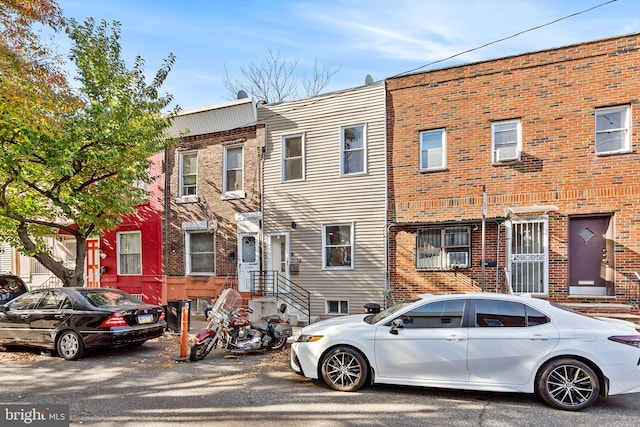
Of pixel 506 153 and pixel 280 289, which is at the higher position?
pixel 506 153

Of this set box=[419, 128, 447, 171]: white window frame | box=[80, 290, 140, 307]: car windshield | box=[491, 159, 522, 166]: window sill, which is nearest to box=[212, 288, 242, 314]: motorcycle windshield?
box=[80, 290, 140, 307]: car windshield

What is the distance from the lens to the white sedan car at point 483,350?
550cm

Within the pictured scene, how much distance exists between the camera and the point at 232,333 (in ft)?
28.0

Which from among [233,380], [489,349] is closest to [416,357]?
[489,349]

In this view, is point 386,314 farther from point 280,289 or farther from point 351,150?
point 280,289

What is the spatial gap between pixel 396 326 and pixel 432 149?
7.35 metres

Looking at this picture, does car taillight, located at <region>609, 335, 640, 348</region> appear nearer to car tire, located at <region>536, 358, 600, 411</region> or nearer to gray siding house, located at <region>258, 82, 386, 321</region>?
car tire, located at <region>536, 358, 600, 411</region>

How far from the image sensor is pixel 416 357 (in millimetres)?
6020

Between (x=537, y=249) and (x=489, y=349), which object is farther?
(x=537, y=249)

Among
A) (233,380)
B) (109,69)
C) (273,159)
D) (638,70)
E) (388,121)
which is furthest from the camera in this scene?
(273,159)

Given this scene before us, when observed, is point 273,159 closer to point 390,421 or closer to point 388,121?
point 388,121

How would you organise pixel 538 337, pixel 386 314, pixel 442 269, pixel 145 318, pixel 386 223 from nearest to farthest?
pixel 538 337
pixel 386 314
pixel 145 318
pixel 442 269
pixel 386 223

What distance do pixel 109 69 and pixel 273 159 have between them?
5328 mm

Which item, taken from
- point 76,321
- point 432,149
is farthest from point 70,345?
point 432,149
